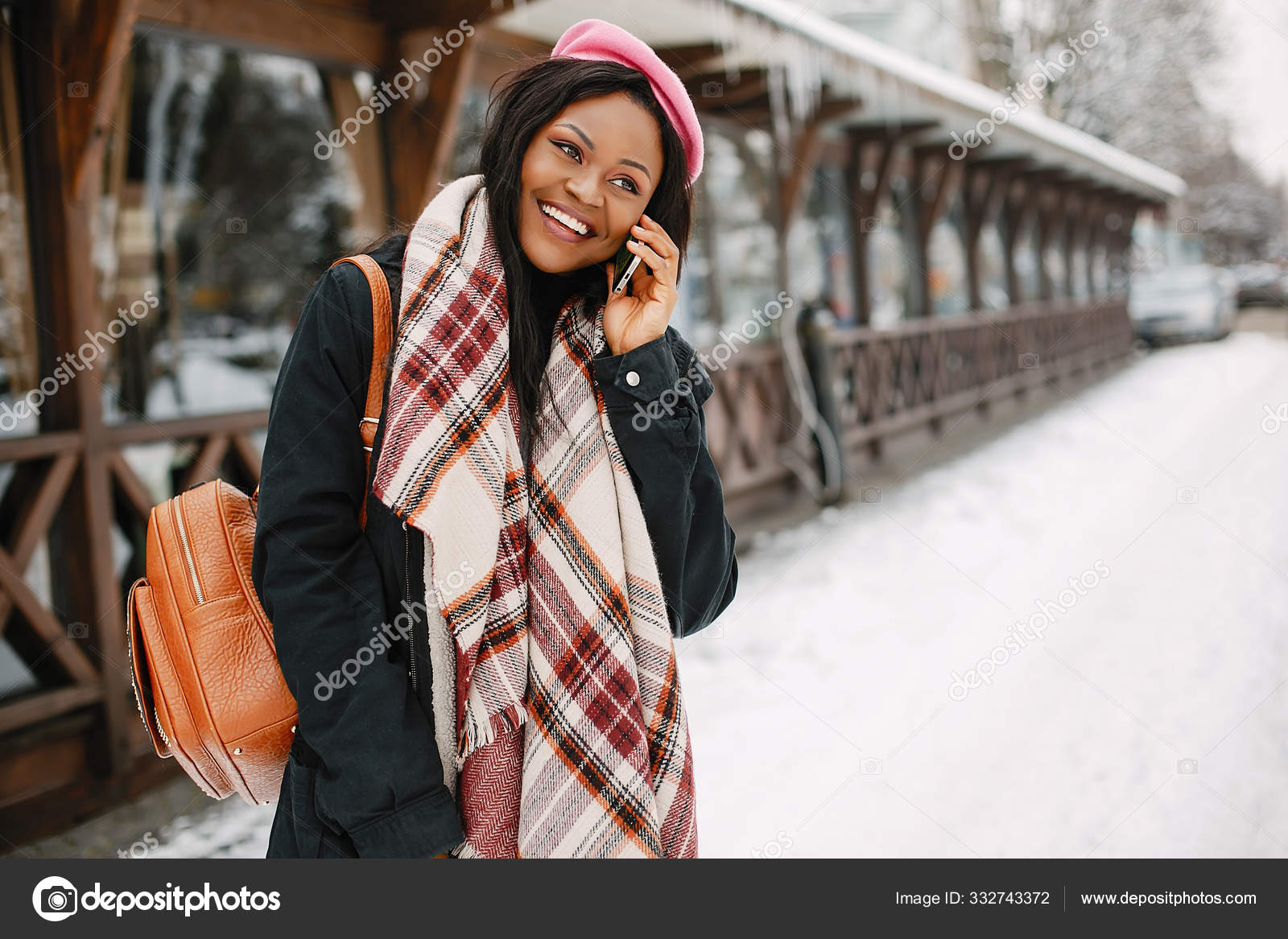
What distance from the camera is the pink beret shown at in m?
1.36

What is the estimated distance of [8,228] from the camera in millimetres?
4215

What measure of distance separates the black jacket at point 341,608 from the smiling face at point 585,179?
22cm

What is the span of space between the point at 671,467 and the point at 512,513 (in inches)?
9.1

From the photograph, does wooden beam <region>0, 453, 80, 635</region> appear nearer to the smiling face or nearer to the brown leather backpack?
the brown leather backpack

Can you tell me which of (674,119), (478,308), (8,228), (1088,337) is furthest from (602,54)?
(1088,337)

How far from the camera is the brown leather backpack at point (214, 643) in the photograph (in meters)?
1.24

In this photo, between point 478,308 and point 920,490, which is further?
point 920,490

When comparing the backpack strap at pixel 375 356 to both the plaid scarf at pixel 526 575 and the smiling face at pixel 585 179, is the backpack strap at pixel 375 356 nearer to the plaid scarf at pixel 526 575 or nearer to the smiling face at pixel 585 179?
the plaid scarf at pixel 526 575

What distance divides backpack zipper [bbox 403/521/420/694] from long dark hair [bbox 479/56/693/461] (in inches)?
8.2

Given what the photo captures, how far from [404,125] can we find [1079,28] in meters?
21.0

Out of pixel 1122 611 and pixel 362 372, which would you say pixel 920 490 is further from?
pixel 362 372

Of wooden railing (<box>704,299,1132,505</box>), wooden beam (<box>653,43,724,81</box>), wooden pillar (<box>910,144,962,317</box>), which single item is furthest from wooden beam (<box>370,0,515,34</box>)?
wooden pillar (<box>910,144,962,317</box>)

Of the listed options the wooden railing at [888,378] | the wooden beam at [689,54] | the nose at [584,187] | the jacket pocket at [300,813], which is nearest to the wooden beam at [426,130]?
the wooden beam at [689,54]
